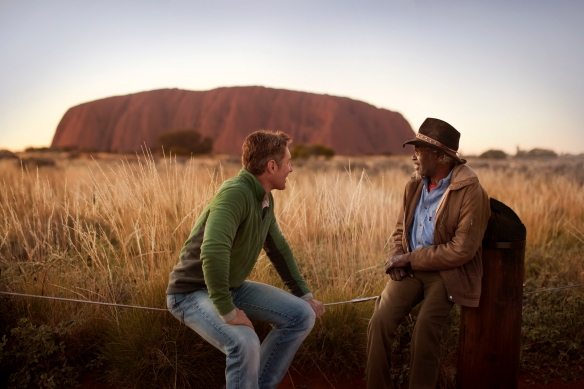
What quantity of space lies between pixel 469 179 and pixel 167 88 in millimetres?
68115

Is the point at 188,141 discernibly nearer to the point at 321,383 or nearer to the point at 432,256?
the point at 321,383

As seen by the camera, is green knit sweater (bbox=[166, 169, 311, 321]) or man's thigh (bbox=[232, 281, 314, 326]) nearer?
green knit sweater (bbox=[166, 169, 311, 321])

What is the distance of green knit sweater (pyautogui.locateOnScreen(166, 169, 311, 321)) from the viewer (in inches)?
80.4

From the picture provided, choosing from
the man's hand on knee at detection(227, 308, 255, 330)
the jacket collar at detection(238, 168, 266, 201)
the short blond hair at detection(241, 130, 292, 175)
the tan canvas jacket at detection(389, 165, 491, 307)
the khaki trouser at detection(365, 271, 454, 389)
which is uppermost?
the short blond hair at detection(241, 130, 292, 175)

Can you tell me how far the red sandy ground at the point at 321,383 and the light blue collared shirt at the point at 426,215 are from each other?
100 centimetres

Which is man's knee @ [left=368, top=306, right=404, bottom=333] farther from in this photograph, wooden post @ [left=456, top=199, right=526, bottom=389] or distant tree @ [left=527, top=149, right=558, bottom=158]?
distant tree @ [left=527, top=149, right=558, bottom=158]

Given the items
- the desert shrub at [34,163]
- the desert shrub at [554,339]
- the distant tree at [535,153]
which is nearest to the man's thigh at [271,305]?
the desert shrub at [554,339]

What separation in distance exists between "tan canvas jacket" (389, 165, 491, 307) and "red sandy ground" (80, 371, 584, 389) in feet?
3.20

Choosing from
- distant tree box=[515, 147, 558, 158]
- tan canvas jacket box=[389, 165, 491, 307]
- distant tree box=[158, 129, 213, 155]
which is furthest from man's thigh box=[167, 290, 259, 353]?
distant tree box=[158, 129, 213, 155]

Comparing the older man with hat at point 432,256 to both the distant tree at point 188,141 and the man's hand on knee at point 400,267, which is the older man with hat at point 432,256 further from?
the distant tree at point 188,141

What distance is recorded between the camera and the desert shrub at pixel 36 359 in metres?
2.90

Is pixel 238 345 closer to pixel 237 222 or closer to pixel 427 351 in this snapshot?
pixel 237 222

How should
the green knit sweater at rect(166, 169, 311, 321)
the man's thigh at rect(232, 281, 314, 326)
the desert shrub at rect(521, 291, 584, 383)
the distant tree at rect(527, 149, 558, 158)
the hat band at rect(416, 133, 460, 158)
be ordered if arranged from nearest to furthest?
1. the green knit sweater at rect(166, 169, 311, 321)
2. the man's thigh at rect(232, 281, 314, 326)
3. the hat band at rect(416, 133, 460, 158)
4. the desert shrub at rect(521, 291, 584, 383)
5. the distant tree at rect(527, 149, 558, 158)

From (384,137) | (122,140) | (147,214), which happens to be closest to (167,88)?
(122,140)
